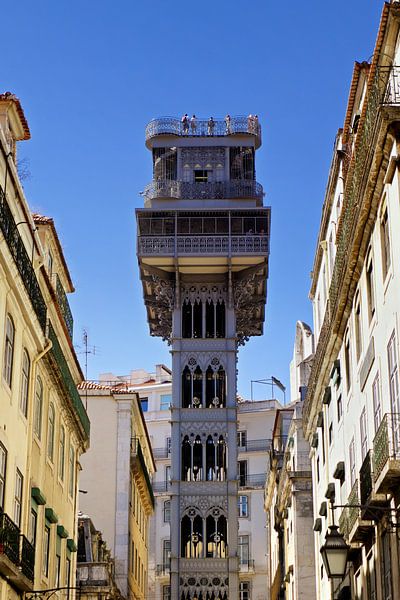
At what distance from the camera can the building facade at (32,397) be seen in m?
21.5

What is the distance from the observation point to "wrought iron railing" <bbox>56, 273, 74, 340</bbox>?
3083 cm

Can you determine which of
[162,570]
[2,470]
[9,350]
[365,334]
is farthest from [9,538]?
[162,570]

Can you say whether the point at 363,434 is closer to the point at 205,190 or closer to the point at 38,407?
the point at 38,407

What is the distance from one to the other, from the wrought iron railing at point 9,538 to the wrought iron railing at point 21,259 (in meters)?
4.80

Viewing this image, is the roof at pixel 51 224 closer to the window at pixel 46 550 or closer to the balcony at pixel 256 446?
the window at pixel 46 550

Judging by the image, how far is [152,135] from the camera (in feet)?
182

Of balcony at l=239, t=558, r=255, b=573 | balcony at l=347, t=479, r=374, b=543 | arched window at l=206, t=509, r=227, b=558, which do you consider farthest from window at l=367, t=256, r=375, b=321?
balcony at l=239, t=558, r=255, b=573

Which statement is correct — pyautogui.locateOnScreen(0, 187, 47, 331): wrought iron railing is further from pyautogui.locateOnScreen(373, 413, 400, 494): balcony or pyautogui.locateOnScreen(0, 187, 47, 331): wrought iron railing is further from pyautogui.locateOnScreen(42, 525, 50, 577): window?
pyautogui.locateOnScreen(373, 413, 400, 494): balcony

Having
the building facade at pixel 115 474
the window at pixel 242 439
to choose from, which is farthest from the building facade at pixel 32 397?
the window at pixel 242 439

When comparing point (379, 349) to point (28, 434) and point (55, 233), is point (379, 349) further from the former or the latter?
point (55, 233)

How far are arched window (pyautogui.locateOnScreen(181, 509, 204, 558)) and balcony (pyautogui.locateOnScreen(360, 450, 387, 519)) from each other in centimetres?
2930

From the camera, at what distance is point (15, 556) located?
70.1 ft

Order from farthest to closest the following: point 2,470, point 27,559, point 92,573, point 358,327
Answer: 1. point 92,573
2. point 358,327
3. point 27,559
4. point 2,470

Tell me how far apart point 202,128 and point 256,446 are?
95.8 ft
